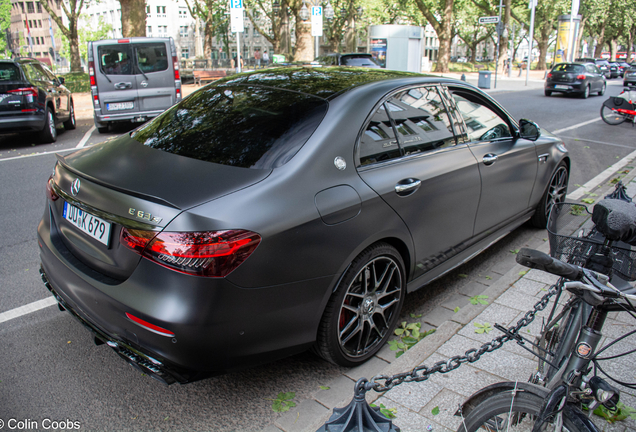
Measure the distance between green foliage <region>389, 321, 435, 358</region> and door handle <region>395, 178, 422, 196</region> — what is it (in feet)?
3.06

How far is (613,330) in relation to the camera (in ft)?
10.7

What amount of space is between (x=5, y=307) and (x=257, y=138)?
243 cm

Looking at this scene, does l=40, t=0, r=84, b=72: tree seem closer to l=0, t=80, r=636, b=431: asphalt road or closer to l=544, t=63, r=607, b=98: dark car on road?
l=544, t=63, r=607, b=98: dark car on road

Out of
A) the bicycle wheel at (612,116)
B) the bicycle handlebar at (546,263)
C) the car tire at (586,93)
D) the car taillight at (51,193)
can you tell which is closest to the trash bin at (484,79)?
the car tire at (586,93)

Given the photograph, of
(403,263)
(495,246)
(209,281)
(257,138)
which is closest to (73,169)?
(257,138)

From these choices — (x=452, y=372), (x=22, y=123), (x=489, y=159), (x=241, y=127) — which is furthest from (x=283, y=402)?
(x=22, y=123)

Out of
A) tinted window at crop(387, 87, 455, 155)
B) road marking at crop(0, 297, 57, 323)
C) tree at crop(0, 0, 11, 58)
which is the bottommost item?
road marking at crop(0, 297, 57, 323)

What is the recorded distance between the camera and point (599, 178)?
7738 mm

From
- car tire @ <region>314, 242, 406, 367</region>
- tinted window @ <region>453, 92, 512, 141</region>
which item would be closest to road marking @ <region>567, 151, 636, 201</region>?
tinted window @ <region>453, 92, 512, 141</region>

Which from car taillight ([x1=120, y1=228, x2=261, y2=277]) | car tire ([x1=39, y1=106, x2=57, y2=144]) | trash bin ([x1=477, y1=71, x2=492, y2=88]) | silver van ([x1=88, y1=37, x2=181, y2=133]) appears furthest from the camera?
trash bin ([x1=477, y1=71, x2=492, y2=88])

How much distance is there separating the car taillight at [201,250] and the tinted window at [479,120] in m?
2.35

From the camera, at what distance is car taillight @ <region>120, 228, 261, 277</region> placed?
217cm

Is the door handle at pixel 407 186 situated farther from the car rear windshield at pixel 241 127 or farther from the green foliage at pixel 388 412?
the green foliage at pixel 388 412

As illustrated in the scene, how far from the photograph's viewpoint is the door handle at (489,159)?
12.7ft
